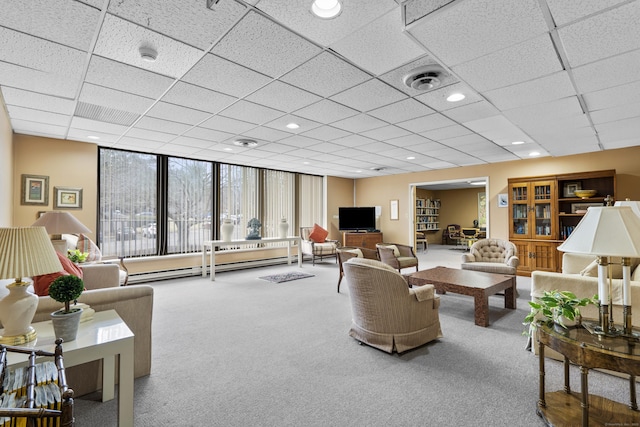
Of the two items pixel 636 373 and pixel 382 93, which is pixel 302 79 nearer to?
pixel 382 93

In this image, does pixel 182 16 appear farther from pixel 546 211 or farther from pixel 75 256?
pixel 546 211

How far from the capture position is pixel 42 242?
1.61m

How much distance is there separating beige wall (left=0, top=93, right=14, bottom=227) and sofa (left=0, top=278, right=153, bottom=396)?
216cm

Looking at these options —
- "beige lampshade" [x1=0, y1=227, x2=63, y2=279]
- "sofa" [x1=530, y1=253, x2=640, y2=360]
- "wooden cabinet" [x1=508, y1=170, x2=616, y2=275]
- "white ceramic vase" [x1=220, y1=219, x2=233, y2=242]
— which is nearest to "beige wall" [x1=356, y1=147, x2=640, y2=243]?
"wooden cabinet" [x1=508, y1=170, x2=616, y2=275]

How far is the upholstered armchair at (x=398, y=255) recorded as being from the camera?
5531 mm

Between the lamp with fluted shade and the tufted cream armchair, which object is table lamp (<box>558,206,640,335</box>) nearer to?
the lamp with fluted shade

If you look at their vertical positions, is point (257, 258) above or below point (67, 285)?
below

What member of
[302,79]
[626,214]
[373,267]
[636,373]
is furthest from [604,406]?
[302,79]

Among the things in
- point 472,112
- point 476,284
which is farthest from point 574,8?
point 476,284

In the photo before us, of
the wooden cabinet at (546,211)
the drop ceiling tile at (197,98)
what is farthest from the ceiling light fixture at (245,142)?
the wooden cabinet at (546,211)

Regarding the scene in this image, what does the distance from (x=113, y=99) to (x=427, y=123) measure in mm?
3811

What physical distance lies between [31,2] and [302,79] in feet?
6.09

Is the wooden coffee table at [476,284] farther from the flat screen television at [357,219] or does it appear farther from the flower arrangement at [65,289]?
the flat screen television at [357,219]

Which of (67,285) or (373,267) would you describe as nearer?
(67,285)
